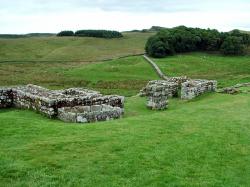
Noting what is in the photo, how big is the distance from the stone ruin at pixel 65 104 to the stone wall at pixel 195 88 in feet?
27.8

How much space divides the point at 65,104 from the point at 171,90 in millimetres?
13570

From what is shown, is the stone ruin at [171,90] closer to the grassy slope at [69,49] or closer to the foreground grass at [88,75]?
the foreground grass at [88,75]

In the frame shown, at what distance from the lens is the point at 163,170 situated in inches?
625

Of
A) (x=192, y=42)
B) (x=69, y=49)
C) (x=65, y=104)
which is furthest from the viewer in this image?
(x=69, y=49)

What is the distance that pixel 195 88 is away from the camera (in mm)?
36406

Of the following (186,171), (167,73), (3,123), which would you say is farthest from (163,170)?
(167,73)

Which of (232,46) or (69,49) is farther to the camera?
(69,49)

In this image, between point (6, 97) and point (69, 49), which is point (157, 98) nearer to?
point (6, 97)

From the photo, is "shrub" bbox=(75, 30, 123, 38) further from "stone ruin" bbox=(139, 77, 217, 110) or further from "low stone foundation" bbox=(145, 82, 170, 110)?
"low stone foundation" bbox=(145, 82, 170, 110)

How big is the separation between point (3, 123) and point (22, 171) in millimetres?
6340

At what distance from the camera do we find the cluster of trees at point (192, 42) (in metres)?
117

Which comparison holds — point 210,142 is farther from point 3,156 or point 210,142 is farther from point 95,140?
point 3,156

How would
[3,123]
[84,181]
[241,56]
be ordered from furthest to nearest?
[241,56], [3,123], [84,181]

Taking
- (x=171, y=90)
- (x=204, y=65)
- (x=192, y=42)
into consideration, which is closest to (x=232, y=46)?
(x=192, y=42)
